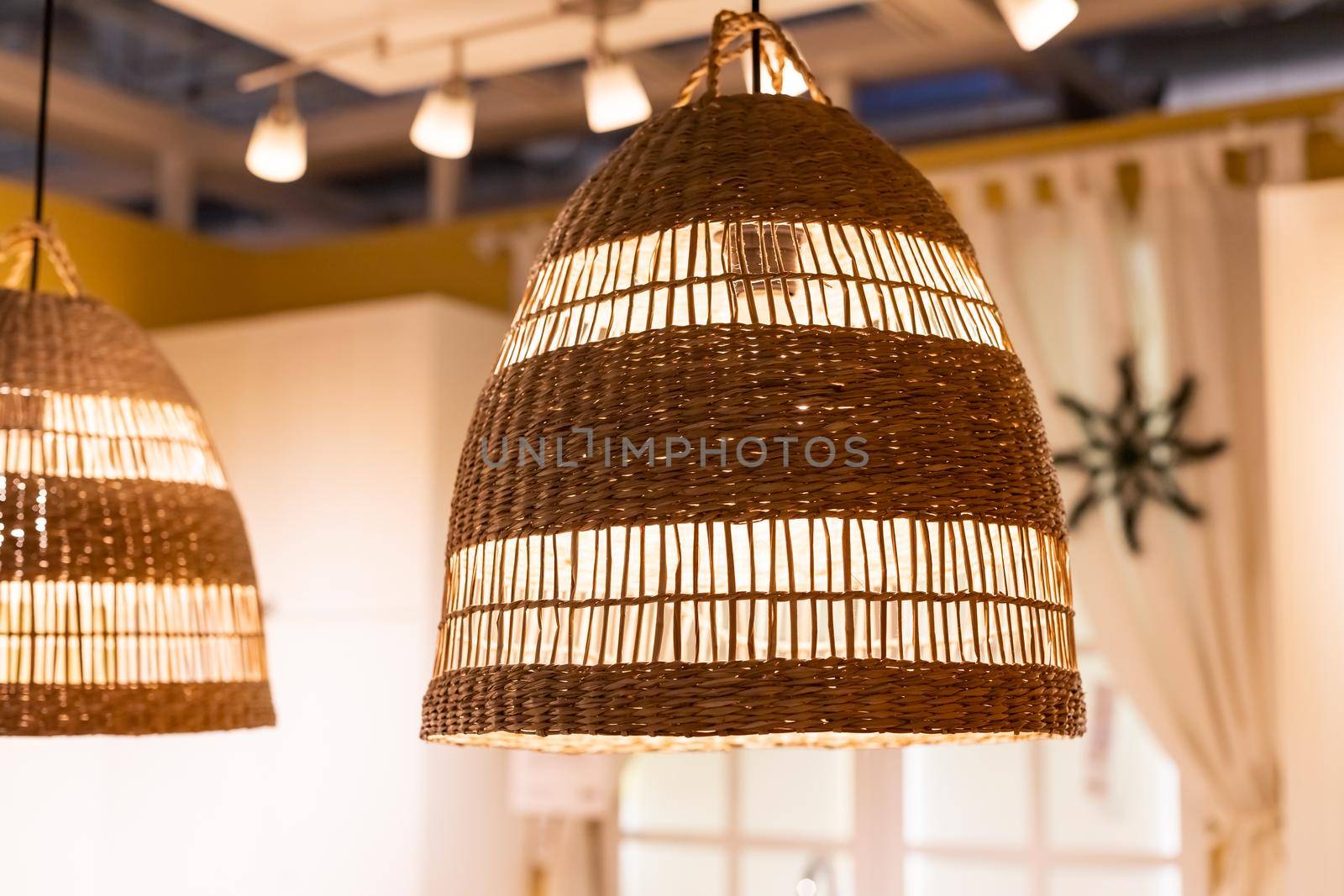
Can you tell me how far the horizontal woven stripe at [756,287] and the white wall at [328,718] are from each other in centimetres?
293

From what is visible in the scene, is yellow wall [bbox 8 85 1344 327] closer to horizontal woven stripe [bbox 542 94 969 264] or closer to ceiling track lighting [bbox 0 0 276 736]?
ceiling track lighting [bbox 0 0 276 736]

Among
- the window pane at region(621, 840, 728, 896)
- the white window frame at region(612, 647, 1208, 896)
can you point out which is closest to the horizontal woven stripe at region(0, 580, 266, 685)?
the white window frame at region(612, 647, 1208, 896)

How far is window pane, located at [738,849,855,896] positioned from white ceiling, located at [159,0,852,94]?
79.4 inches

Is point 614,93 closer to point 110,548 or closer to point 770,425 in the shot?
point 110,548

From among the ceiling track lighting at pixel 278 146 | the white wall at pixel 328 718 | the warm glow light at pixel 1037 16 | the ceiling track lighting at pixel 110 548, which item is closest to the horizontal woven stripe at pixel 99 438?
the ceiling track lighting at pixel 110 548

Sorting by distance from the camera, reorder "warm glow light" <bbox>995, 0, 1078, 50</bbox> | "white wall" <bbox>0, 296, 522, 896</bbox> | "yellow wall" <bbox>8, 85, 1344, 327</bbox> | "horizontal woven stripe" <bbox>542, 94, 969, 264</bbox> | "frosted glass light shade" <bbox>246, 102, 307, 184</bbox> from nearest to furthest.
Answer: "horizontal woven stripe" <bbox>542, 94, 969, 264</bbox> < "warm glow light" <bbox>995, 0, 1078, 50</bbox> < "frosted glass light shade" <bbox>246, 102, 307, 184</bbox> < "white wall" <bbox>0, 296, 522, 896</bbox> < "yellow wall" <bbox>8, 85, 1344, 327</bbox>

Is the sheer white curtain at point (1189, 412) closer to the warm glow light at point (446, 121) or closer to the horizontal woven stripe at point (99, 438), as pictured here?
the warm glow light at point (446, 121)

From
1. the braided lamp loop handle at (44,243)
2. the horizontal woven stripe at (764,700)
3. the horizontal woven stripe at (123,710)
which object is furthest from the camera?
the braided lamp loop handle at (44,243)

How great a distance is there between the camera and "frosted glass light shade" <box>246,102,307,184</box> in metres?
3.11

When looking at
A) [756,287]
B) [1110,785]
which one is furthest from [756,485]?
[1110,785]

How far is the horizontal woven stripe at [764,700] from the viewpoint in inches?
36.1

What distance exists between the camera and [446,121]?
9.89 feet

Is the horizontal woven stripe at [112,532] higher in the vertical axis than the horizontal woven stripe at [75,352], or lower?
lower

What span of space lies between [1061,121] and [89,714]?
3.53m
